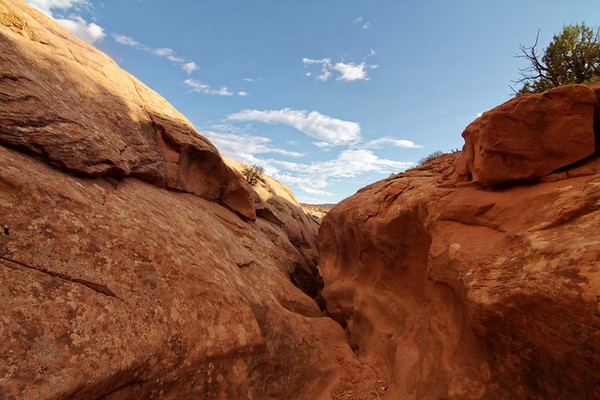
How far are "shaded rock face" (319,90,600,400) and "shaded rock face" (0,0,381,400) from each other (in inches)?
45.7

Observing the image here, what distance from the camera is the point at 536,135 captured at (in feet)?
16.6

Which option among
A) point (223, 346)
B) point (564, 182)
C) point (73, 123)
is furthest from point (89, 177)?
point (564, 182)

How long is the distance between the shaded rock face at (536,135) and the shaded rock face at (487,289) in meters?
0.05

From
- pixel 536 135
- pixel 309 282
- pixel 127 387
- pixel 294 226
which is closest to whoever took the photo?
pixel 127 387

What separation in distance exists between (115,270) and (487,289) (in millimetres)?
4964

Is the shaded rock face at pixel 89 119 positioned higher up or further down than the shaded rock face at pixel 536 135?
further down

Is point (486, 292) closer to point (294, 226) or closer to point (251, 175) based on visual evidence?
point (294, 226)

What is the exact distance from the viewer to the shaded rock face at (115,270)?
335cm

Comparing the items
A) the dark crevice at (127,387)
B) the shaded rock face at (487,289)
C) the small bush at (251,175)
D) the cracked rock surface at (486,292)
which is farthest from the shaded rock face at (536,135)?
the small bush at (251,175)

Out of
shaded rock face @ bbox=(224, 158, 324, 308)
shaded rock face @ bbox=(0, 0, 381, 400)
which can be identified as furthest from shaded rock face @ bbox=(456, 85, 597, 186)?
shaded rock face @ bbox=(224, 158, 324, 308)

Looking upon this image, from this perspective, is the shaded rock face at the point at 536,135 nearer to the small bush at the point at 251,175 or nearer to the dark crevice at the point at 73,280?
the dark crevice at the point at 73,280

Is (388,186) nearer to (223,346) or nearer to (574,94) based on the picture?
(574,94)

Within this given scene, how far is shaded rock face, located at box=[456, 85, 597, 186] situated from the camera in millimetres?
4723

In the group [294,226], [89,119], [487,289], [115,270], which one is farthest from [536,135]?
[294,226]
